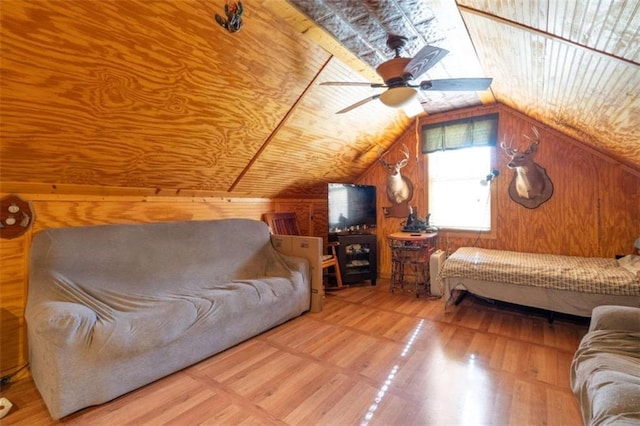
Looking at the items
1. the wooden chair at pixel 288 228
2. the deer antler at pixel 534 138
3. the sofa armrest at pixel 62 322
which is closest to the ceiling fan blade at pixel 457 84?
the deer antler at pixel 534 138

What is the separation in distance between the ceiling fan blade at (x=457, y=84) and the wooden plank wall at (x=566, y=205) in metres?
2.21

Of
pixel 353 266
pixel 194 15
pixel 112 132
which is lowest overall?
pixel 353 266

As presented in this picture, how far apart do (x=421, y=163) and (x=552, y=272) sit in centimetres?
234

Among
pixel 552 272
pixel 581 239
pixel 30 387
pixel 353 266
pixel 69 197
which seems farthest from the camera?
pixel 353 266

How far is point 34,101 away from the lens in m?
1.71

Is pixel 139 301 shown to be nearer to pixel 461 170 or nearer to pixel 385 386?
pixel 385 386

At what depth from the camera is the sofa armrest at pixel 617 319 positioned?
5.71 ft

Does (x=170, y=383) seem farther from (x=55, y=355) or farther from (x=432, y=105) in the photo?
(x=432, y=105)

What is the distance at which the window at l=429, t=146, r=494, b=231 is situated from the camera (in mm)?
4094

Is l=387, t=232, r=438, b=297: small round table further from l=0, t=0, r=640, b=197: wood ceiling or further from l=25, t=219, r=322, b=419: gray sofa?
l=0, t=0, r=640, b=197: wood ceiling

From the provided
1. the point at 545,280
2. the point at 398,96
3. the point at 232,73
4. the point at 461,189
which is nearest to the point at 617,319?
the point at 545,280

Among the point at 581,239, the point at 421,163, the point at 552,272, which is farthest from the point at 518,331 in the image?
the point at 421,163

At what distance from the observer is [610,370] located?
140cm

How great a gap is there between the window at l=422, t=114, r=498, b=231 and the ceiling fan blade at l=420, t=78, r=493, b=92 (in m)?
2.15
